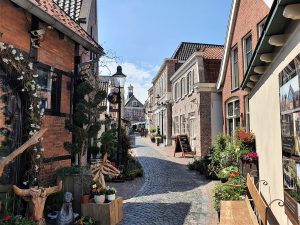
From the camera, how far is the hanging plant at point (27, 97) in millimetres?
6176

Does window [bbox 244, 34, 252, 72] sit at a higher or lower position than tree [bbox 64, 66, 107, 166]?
higher

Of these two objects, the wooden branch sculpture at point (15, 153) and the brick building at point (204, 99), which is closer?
the wooden branch sculpture at point (15, 153)

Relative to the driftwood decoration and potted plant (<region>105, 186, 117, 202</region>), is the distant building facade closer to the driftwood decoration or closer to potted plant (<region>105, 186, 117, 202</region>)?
potted plant (<region>105, 186, 117, 202</region>)

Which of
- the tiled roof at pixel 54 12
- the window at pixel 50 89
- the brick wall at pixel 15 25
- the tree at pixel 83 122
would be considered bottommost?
the tree at pixel 83 122

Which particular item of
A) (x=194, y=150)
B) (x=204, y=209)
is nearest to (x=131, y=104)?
(x=194, y=150)

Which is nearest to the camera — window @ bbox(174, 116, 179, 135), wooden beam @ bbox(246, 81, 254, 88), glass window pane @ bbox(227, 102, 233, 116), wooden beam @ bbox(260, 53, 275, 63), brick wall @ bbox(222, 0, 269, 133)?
wooden beam @ bbox(260, 53, 275, 63)

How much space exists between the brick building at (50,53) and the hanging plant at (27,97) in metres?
0.46

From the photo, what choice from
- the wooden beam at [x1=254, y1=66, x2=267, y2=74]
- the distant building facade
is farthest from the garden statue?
the distant building facade

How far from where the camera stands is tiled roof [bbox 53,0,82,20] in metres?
13.3

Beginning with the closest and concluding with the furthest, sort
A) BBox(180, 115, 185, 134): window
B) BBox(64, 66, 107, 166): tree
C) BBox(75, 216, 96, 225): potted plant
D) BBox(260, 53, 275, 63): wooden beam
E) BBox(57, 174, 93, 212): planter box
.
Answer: BBox(260, 53, 275, 63): wooden beam → BBox(75, 216, 96, 225): potted plant → BBox(57, 174, 93, 212): planter box → BBox(64, 66, 107, 166): tree → BBox(180, 115, 185, 134): window

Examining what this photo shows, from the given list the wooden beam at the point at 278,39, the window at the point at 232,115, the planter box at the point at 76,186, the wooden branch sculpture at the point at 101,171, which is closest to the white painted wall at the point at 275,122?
the wooden beam at the point at 278,39

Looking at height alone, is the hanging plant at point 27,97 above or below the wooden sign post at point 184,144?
above

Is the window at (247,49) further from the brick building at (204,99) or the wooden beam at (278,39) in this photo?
the wooden beam at (278,39)

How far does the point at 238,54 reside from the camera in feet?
44.4
